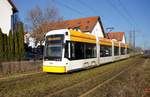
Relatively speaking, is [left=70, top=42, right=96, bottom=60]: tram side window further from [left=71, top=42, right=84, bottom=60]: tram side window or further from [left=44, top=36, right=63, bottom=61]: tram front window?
[left=44, top=36, right=63, bottom=61]: tram front window

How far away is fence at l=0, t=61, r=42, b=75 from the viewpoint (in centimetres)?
1830

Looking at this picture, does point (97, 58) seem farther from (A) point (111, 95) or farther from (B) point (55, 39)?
(A) point (111, 95)

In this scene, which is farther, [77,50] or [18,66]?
[18,66]

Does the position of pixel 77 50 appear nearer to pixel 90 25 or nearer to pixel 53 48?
pixel 53 48

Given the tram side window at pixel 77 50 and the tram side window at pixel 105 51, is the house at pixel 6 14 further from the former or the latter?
the tram side window at pixel 77 50

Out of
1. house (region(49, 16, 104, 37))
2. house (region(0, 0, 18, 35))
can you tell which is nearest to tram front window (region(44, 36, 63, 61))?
house (region(0, 0, 18, 35))

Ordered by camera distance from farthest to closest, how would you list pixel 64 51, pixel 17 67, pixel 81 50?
1. pixel 17 67
2. pixel 81 50
3. pixel 64 51

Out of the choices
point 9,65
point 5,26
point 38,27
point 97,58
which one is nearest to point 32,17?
point 38,27

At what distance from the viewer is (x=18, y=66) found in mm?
19688

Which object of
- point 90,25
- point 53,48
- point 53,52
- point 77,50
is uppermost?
point 90,25

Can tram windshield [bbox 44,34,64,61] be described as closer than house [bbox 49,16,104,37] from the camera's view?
Yes

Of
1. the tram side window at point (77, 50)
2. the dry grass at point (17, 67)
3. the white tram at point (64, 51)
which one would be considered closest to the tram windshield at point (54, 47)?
the white tram at point (64, 51)

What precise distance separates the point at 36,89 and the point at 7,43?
15526 mm

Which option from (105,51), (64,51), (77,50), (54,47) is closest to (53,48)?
(54,47)
